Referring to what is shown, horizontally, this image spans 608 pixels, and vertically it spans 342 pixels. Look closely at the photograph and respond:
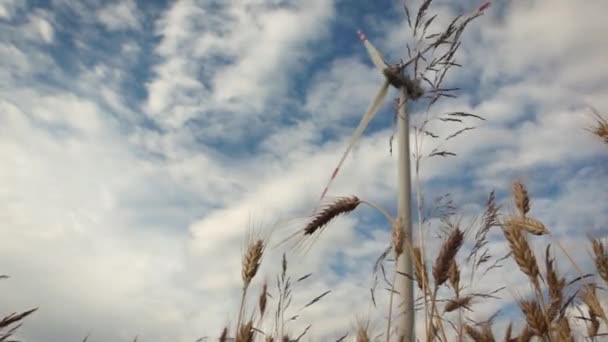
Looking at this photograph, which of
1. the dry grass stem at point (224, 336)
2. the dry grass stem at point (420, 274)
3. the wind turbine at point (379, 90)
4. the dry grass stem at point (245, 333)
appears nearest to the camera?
the dry grass stem at point (245, 333)

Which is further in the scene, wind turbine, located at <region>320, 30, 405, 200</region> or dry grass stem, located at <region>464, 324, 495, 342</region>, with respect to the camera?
wind turbine, located at <region>320, 30, 405, 200</region>

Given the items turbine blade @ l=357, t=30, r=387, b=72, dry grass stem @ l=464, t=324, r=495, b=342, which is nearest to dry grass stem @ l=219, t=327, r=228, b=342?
dry grass stem @ l=464, t=324, r=495, b=342

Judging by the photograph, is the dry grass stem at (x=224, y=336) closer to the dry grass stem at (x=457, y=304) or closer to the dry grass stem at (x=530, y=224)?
the dry grass stem at (x=457, y=304)

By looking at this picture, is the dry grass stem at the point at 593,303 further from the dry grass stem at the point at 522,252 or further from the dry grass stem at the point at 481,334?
the dry grass stem at the point at 481,334

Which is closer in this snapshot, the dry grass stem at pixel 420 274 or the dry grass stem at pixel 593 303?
the dry grass stem at pixel 593 303

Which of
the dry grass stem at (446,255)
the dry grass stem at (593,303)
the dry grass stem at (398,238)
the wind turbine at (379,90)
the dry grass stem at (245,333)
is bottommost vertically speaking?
the dry grass stem at (245,333)

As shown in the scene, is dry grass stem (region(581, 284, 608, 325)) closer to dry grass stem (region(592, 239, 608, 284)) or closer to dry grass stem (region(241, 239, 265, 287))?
dry grass stem (region(592, 239, 608, 284))

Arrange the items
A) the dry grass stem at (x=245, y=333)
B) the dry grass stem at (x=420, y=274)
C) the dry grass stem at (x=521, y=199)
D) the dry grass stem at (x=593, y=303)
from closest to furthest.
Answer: the dry grass stem at (x=245, y=333) → the dry grass stem at (x=593, y=303) → the dry grass stem at (x=420, y=274) → the dry grass stem at (x=521, y=199)

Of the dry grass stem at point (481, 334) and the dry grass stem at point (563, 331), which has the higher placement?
the dry grass stem at point (481, 334)

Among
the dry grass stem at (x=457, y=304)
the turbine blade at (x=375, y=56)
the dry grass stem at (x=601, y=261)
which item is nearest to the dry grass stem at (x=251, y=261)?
the dry grass stem at (x=457, y=304)

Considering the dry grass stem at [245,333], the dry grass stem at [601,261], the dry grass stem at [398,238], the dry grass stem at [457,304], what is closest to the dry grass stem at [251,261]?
the dry grass stem at [245,333]

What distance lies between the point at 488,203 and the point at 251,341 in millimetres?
2261

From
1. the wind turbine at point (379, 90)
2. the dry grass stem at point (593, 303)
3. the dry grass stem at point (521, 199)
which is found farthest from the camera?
the wind turbine at point (379, 90)

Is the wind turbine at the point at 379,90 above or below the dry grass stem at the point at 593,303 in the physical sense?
above
